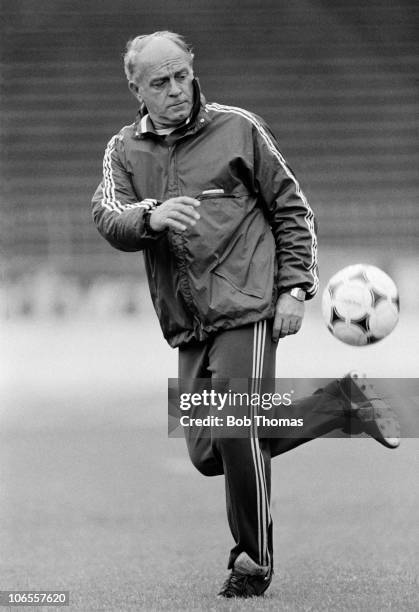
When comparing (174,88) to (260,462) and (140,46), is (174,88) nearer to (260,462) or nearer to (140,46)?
(140,46)

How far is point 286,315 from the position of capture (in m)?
3.47

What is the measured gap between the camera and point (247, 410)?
3.43m

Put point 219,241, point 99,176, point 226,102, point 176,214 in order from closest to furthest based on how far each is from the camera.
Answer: point 176,214 < point 219,241 < point 226,102 < point 99,176

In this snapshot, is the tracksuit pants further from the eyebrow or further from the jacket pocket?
the eyebrow

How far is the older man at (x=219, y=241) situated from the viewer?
3.44 m

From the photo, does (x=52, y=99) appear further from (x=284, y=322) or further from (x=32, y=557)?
(x=284, y=322)

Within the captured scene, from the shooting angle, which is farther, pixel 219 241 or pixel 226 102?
pixel 226 102

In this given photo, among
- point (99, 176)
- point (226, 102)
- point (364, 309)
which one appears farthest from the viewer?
point (99, 176)

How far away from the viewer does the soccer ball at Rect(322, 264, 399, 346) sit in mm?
3998

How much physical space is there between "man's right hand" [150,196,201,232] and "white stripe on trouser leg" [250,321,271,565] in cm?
35

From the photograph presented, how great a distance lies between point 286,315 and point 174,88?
0.69 m

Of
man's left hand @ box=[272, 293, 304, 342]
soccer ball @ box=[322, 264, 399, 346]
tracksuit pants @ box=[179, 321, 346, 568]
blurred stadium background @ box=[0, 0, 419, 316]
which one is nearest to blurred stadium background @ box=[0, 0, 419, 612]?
blurred stadium background @ box=[0, 0, 419, 316]

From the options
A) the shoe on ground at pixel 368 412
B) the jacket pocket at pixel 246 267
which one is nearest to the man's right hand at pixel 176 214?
the jacket pocket at pixel 246 267

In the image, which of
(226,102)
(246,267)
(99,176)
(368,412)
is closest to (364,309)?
(368,412)
